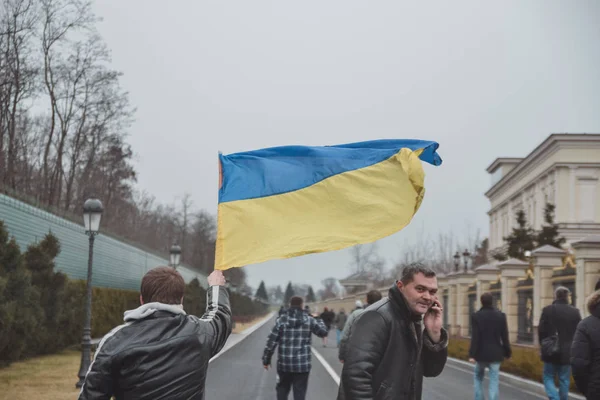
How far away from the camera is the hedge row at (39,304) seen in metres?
19.9

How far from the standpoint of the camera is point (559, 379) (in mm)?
12320

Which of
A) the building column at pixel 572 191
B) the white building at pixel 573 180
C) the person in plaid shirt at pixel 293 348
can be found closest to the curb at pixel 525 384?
the person in plaid shirt at pixel 293 348

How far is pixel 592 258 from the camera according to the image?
74.3ft

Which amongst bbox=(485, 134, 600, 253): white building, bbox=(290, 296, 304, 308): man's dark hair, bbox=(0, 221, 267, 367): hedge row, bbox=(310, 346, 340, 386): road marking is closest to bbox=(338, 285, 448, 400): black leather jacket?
bbox=(290, 296, 304, 308): man's dark hair

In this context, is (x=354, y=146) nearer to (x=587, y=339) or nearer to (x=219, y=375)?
(x=587, y=339)

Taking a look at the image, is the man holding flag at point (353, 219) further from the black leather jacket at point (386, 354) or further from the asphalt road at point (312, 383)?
the asphalt road at point (312, 383)

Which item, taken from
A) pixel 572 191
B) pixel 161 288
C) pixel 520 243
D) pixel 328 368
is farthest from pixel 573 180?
pixel 161 288

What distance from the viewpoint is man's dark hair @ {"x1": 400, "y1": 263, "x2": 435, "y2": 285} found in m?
5.30

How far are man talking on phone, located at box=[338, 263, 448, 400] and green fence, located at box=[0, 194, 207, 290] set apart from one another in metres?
19.9

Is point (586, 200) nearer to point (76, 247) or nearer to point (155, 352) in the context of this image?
point (76, 247)

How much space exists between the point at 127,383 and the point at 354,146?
10.2 ft

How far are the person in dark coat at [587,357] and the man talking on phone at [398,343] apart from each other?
2388mm

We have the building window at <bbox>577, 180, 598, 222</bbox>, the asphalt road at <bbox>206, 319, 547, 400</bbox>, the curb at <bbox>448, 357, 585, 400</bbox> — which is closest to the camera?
the asphalt road at <bbox>206, 319, 547, 400</bbox>

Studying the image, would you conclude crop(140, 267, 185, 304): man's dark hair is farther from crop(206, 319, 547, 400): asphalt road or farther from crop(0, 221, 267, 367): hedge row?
crop(0, 221, 267, 367): hedge row
